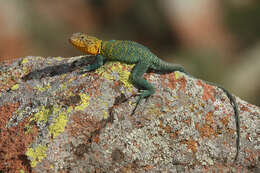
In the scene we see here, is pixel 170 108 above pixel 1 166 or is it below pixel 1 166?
above

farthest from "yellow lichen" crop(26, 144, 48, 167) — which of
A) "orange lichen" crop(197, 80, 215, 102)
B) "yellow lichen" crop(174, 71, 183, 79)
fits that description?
"orange lichen" crop(197, 80, 215, 102)

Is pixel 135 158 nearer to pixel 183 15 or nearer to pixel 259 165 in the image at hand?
pixel 259 165

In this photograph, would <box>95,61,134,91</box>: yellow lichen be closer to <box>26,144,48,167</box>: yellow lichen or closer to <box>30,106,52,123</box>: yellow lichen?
<box>30,106,52,123</box>: yellow lichen

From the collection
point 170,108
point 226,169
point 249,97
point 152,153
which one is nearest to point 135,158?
point 152,153

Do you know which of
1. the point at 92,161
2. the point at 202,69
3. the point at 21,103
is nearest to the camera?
the point at 92,161

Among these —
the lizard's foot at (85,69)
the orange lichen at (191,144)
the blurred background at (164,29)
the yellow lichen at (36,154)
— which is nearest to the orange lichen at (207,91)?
Result: the orange lichen at (191,144)
